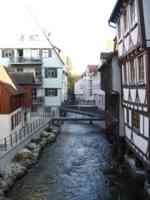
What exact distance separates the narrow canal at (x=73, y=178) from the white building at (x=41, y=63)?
20.3 m

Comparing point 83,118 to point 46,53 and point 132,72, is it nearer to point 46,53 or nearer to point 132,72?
point 46,53

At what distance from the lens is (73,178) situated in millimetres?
22141

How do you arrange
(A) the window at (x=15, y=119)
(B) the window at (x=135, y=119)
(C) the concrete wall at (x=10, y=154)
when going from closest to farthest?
(B) the window at (x=135, y=119) → (C) the concrete wall at (x=10, y=154) → (A) the window at (x=15, y=119)

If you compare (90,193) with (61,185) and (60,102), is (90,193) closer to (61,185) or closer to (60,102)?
(61,185)

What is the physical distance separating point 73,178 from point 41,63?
34515 mm

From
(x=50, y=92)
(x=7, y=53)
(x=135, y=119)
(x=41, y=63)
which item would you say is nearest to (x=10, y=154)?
(x=135, y=119)

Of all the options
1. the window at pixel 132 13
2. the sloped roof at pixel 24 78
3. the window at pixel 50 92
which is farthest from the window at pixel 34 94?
the window at pixel 132 13

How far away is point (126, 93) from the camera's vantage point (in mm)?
24156

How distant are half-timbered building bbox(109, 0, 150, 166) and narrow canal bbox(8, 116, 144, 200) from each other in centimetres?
233

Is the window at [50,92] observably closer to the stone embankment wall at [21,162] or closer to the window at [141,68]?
the stone embankment wall at [21,162]

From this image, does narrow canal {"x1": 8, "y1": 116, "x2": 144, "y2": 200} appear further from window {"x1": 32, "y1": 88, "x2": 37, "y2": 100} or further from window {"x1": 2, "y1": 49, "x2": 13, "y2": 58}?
window {"x1": 2, "y1": 49, "x2": 13, "y2": 58}

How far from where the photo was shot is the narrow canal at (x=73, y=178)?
1875 centimetres

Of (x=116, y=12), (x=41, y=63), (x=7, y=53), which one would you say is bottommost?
(x=41, y=63)

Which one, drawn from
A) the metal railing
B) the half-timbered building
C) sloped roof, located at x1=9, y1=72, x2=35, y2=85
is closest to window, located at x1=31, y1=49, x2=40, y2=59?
sloped roof, located at x1=9, y1=72, x2=35, y2=85
